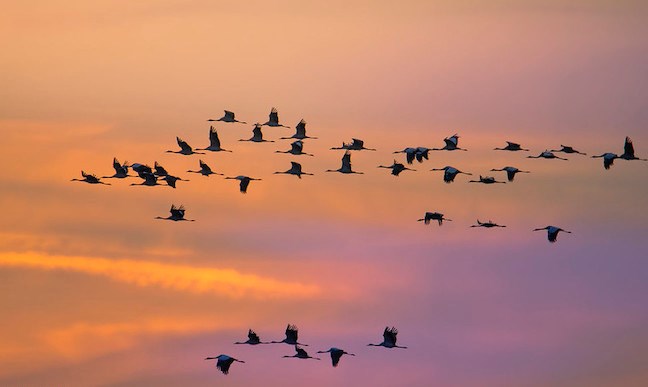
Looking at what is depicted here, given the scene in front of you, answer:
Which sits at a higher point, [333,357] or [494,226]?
[494,226]

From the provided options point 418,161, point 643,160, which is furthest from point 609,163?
point 418,161

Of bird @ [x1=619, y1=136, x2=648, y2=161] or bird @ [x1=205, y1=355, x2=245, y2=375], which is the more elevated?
bird @ [x1=619, y1=136, x2=648, y2=161]

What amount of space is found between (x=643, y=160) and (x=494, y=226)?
14.7m

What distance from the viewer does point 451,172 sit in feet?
648

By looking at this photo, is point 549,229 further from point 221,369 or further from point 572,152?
point 221,369

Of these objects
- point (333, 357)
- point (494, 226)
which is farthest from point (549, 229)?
point (333, 357)

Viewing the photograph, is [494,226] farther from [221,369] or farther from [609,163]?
[221,369]

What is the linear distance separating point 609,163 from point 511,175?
28.9 feet

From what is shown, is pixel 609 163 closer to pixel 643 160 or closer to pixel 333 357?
pixel 643 160

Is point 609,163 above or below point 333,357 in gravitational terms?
above

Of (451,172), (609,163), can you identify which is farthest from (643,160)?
(451,172)

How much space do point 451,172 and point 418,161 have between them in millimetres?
3597

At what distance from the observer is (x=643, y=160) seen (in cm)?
19225

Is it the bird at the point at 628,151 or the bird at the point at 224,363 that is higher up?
the bird at the point at 628,151
